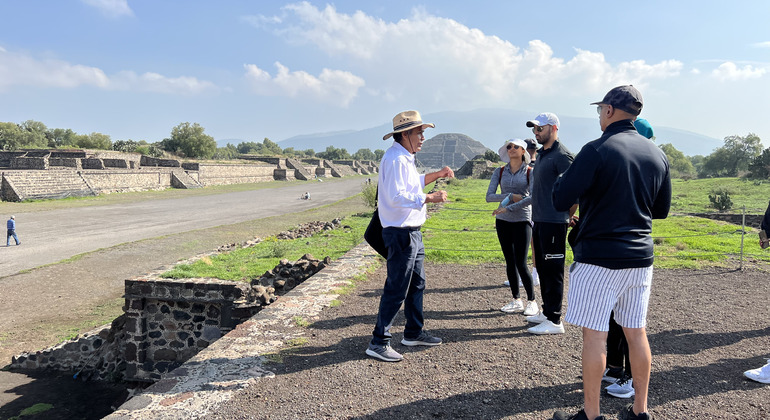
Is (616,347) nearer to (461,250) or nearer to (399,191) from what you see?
(399,191)

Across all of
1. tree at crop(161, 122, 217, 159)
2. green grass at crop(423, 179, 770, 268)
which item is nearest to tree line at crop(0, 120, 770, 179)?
tree at crop(161, 122, 217, 159)

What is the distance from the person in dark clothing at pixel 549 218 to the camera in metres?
4.24

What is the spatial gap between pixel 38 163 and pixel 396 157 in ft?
130

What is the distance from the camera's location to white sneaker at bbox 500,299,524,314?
17.5 feet

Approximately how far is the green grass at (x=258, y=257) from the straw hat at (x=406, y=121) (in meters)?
5.39

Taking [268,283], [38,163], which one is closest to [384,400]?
[268,283]

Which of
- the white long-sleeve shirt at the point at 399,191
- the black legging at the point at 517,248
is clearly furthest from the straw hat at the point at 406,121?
the black legging at the point at 517,248

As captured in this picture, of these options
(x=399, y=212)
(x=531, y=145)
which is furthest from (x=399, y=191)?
(x=531, y=145)

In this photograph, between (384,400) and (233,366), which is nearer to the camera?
(384,400)

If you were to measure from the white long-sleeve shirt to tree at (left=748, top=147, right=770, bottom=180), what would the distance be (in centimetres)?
4916

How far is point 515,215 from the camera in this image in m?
5.00

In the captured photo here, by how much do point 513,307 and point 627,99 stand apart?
3.17 meters

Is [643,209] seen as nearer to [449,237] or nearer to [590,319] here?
[590,319]

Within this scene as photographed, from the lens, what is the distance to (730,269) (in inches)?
310
